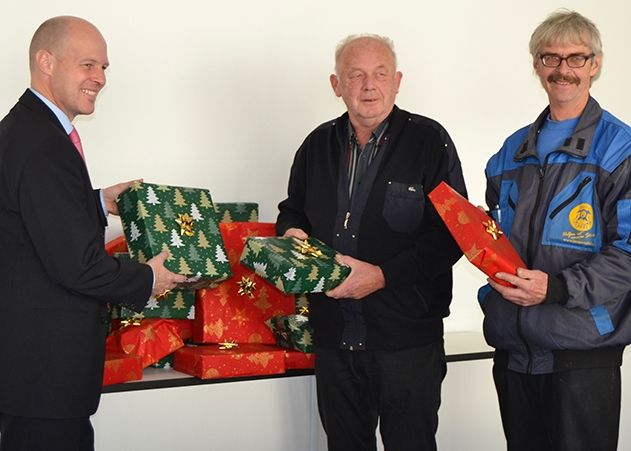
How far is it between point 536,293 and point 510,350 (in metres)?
0.22

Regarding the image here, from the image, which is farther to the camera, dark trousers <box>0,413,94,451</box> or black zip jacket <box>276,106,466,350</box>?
black zip jacket <box>276,106,466,350</box>

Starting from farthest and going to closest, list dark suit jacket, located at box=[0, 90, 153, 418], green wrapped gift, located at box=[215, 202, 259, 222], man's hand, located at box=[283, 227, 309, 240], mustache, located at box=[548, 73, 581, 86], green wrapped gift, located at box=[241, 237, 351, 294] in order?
green wrapped gift, located at box=[215, 202, 259, 222] < man's hand, located at box=[283, 227, 309, 240] < green wrapped gift, located at box=[241, 237, 351, 294] < mustache, located at box=[548, 73, 581, 86] < dark suit jacket, located at box=[0, 90, 153, 418]

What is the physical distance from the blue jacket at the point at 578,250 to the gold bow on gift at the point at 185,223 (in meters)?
0.91

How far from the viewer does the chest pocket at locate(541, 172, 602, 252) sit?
2285mm

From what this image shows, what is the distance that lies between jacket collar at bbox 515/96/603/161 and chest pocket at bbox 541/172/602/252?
0.21ft

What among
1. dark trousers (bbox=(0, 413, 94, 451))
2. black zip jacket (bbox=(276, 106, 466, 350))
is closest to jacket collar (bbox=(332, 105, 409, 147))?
black zip jacket (bbox=(276, 106, 466, 350))

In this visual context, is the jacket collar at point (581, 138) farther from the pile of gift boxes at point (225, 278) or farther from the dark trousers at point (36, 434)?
the dark trousers at point (36, 434)

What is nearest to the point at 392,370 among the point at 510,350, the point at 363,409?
the point at 363,409

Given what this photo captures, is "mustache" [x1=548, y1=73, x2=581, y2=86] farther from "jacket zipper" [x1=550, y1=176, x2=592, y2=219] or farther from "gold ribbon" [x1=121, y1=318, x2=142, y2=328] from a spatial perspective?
"gold ribbon" [x1=121, y1=318, x2=142, y2=328]

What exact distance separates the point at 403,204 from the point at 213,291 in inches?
26.9

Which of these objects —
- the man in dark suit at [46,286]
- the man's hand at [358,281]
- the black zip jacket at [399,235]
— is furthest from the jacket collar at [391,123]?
the man in dark suit at [46,286]

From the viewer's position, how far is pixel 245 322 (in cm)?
298

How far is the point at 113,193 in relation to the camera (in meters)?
2.68

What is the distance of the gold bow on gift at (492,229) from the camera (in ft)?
7.60
